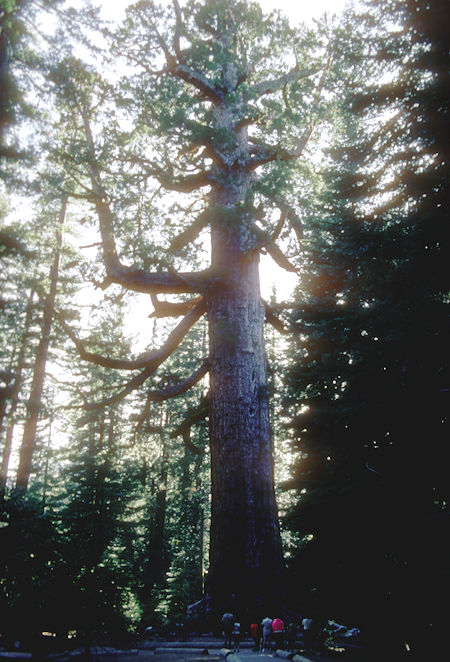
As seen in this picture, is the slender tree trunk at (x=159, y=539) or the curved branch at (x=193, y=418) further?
the slender tree trunk at (x=159, y=539)

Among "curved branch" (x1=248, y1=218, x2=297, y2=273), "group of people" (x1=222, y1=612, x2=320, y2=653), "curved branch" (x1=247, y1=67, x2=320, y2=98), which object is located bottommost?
"group of people" (x1=222, y1=612, x2=320, y2=653)

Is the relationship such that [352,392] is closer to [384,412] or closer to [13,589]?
[384,412]

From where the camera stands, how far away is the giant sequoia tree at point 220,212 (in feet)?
21.8

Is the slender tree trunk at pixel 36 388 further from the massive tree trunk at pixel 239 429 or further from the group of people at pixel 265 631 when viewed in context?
the group of people at pixel 265 631

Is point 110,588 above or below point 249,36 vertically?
below

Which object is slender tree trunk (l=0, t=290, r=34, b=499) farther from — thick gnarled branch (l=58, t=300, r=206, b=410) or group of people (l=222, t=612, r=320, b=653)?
group of people (l=222, t=612, r=320, b=653)

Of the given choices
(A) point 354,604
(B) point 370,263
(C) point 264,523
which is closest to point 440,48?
(B) point 370,263

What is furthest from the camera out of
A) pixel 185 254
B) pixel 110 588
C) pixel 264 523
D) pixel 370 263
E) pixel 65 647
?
pixel 185 254

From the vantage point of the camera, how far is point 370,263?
25.9 feet

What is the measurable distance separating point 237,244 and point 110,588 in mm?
6939

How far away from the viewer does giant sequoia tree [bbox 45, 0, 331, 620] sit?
666cm

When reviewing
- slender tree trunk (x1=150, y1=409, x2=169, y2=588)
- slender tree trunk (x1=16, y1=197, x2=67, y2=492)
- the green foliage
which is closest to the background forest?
the green foliage

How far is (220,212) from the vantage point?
7656mm

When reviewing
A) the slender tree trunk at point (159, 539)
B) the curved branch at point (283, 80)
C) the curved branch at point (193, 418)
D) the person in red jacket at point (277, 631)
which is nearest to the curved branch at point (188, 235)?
the curved branch at point (193, 418)
